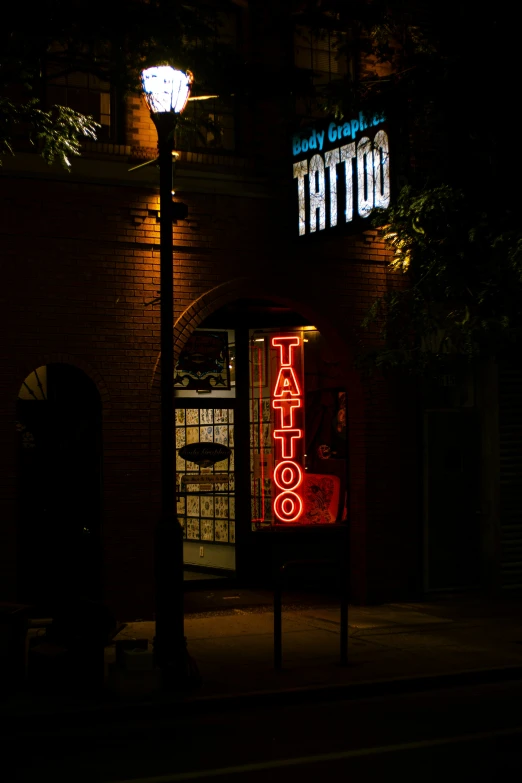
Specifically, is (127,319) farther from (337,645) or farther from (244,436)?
(337,645)

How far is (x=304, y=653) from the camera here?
1080 centimetres

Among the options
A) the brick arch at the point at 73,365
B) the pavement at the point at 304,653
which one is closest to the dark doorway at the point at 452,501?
the pavement at the point at 304,653

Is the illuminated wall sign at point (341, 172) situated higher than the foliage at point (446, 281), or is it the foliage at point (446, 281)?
the illuminated wall sign at point (341, 172)

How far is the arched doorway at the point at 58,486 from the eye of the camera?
40.9 ft

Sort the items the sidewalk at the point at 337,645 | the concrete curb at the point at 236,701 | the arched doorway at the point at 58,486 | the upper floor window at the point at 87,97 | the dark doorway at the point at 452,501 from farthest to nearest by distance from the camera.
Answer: the dark doorway at the point at 452,501 < the upper floor window at the point at 87,97 < the arched doorway at the point at 58,486 < the sidewalk at the point at 337,645 < the concrete curb at the point at 236,701

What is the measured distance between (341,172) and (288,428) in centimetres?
399

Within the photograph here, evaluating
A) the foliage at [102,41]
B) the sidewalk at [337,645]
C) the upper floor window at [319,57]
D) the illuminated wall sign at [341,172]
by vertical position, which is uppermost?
the upper floor window at [319,57]

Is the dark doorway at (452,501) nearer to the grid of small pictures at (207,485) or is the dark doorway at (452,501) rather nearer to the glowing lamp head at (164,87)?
the grid of small pictures at (207,485)

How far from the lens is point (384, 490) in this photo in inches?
563

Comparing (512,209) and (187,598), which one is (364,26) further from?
(187,598)

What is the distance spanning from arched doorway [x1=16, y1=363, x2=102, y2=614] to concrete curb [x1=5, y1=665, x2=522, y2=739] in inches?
157

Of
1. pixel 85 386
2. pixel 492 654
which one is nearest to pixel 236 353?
pixel 85 386

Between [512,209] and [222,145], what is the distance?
12.6 ft

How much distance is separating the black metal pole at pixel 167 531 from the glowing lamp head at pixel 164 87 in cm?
9
